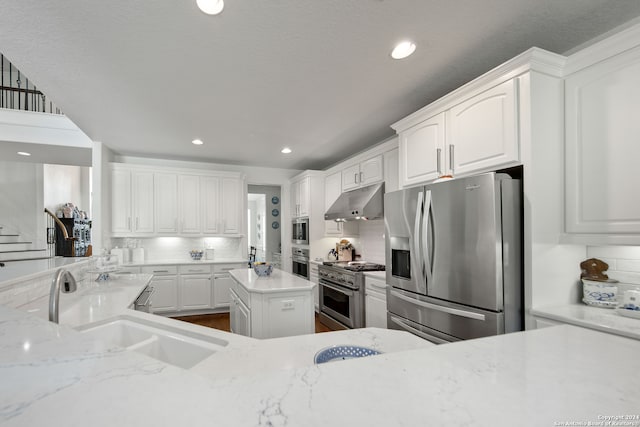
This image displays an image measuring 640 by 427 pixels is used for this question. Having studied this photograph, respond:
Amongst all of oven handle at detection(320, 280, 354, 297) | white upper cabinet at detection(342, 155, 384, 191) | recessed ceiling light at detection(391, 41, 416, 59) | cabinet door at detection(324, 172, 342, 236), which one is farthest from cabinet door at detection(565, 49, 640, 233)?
cabinet door at detection(324, 172, 342, 236)

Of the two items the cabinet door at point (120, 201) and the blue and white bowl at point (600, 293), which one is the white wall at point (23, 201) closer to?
the cabinet door at point (120, 201)

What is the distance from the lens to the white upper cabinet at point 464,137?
1.85 meters

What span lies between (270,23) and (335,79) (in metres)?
0.76

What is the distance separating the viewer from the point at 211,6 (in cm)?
159

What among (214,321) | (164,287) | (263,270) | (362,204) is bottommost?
(214,321)

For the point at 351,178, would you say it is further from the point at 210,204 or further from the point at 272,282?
the point at 210,204

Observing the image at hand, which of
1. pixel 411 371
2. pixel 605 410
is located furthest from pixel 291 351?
pixel 605 410

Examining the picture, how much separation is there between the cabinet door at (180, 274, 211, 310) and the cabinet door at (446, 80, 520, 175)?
13.4ft

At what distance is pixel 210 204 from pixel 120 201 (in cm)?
130

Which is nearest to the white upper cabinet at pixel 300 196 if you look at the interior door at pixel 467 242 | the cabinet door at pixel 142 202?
the cabinet door at pixel 142 202

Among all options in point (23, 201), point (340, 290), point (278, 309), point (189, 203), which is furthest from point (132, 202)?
point (23, 201)

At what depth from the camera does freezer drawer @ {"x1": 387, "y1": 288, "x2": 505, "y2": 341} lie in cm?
178

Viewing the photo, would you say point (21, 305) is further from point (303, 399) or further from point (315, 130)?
point (315, 130)

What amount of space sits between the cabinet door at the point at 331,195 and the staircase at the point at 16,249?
607 cm
